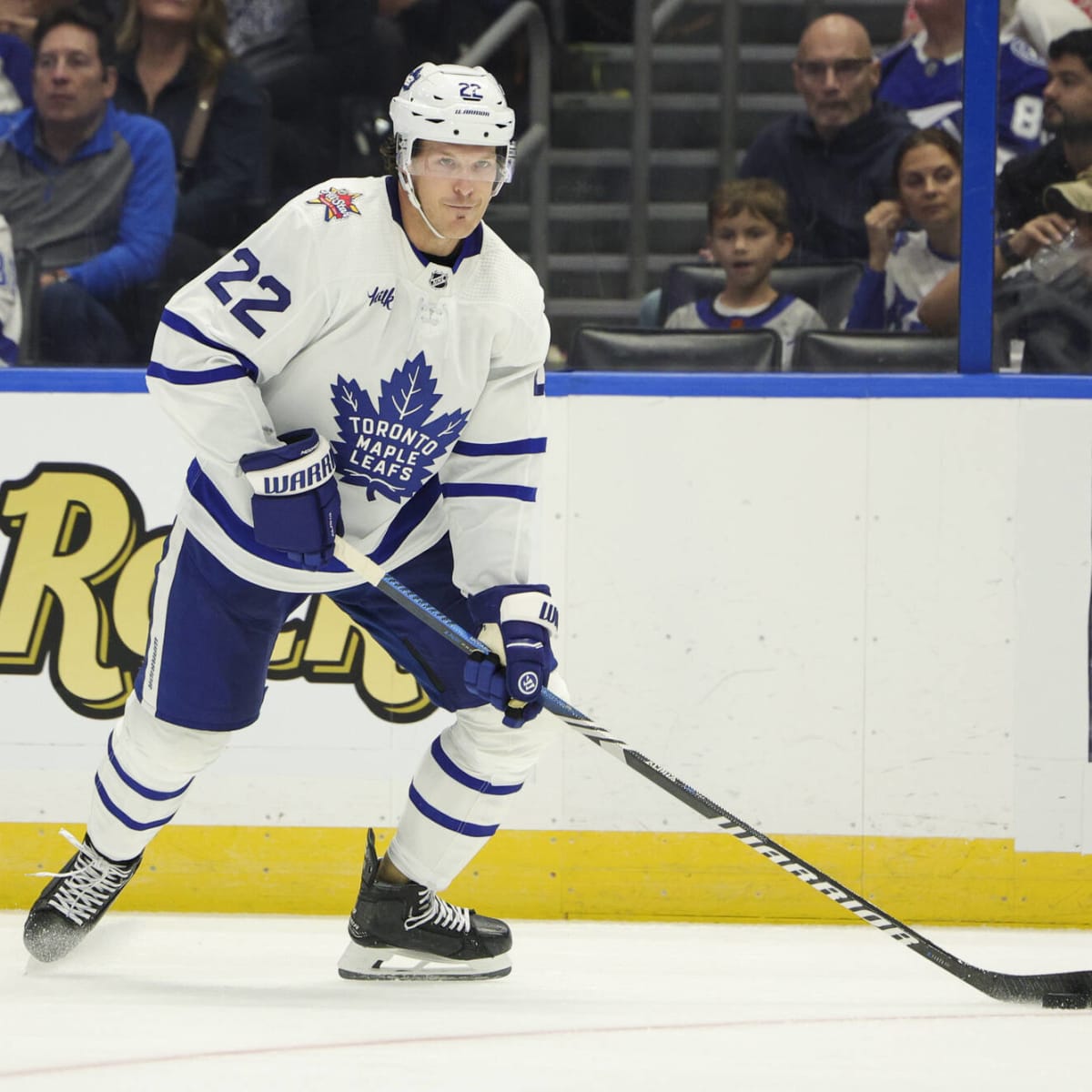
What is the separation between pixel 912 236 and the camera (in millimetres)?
3105

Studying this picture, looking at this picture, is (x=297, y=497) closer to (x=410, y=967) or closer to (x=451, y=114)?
(x=451, y=114)

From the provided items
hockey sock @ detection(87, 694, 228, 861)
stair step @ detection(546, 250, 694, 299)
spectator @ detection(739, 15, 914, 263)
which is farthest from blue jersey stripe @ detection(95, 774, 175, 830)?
spectator @ detection(739, 15, 914, 263)

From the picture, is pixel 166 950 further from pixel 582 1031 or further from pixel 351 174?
pixel 351 174

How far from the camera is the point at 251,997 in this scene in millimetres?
2443

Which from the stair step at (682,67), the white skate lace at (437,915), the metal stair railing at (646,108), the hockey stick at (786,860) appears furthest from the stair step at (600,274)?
the white skate lace at (437,915)

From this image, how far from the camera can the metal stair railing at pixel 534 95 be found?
3.29 metres

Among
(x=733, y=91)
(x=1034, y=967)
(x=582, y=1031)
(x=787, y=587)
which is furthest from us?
(x=733, y=91)

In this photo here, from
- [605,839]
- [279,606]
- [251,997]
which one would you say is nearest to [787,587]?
[605,839]

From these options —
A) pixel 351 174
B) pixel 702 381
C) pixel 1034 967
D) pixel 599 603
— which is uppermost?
pixel 351 174

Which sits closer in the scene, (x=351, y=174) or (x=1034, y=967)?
(x=1034, y=967)

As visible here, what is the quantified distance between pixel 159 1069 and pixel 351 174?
1.85 metres

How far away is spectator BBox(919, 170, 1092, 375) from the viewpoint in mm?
3016

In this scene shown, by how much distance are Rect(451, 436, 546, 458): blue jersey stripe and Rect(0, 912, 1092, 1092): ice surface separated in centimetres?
79

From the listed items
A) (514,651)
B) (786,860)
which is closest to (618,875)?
(786,860)
